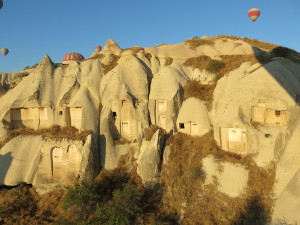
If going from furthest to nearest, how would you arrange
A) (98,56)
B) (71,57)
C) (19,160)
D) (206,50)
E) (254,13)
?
(71,57) → (254,13) → (98,56) → (206,50) → (19,160)

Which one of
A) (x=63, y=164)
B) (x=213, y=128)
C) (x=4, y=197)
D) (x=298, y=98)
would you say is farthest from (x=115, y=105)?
(x=298, y=98)

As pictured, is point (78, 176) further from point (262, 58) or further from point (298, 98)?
point (262, 58)

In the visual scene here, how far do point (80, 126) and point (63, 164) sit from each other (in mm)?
3128

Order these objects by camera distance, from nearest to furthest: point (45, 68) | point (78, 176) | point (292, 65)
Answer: point (78, 176), point (292, 65), point (45, 68)

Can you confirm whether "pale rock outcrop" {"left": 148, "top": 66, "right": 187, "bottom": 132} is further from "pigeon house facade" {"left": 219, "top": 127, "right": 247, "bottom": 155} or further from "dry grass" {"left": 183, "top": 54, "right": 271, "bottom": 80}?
"pigeon house facade" {"left": 219, "top": 127, "right": 247, "bottom": 155}

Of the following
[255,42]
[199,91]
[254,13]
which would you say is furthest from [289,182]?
[254,13]

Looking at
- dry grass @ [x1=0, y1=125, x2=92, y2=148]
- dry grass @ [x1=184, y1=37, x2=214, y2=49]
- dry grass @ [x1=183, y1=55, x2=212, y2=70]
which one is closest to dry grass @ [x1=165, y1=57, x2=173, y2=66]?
dry grass @ [x1=183, y1=55, x2=212, y2=70]

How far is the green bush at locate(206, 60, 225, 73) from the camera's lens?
726 inches

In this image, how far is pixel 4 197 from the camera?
15.9 m

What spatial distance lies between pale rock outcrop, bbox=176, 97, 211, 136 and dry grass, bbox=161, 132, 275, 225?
759mm

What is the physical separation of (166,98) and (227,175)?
263 inches

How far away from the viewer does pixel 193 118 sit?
16.8 metres

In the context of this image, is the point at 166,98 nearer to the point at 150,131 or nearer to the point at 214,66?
the point at 150,131

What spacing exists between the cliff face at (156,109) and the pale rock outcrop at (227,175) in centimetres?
6
